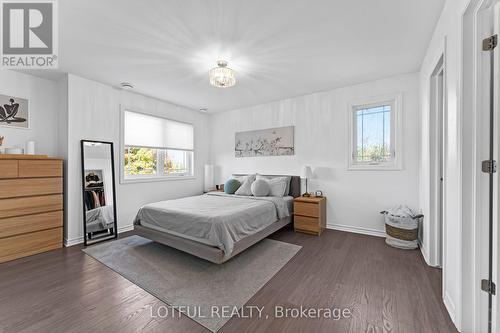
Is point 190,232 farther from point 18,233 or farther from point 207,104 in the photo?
point 207,104

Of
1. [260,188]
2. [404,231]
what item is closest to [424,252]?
[404,231]

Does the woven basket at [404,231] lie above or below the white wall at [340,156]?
below

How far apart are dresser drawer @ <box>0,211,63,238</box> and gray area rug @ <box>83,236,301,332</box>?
65 cm

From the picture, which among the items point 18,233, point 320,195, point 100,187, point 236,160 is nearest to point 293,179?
point 320,195

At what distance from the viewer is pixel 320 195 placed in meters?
3.91

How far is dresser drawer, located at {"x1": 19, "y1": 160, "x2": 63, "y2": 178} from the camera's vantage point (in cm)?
278

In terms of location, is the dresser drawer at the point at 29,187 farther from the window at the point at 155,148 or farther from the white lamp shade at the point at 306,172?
the white lamp shade at the point at 306,172

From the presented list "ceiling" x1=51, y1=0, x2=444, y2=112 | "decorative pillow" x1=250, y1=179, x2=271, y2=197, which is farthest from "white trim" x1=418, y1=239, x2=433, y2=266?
"ceiling" x1=51, y1=0, x2=444, y2=112

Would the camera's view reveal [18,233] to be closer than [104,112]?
Yes

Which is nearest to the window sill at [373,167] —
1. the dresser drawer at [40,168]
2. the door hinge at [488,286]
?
the door hinge at [488,286]

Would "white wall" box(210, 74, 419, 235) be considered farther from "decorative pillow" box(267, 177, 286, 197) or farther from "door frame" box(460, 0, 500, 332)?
"door frame" box(460, 0, 500, 332)

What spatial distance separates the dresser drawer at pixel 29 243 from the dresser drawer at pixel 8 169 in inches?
31.6

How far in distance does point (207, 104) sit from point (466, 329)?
4.86m

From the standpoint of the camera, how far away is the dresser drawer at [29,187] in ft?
8.66
